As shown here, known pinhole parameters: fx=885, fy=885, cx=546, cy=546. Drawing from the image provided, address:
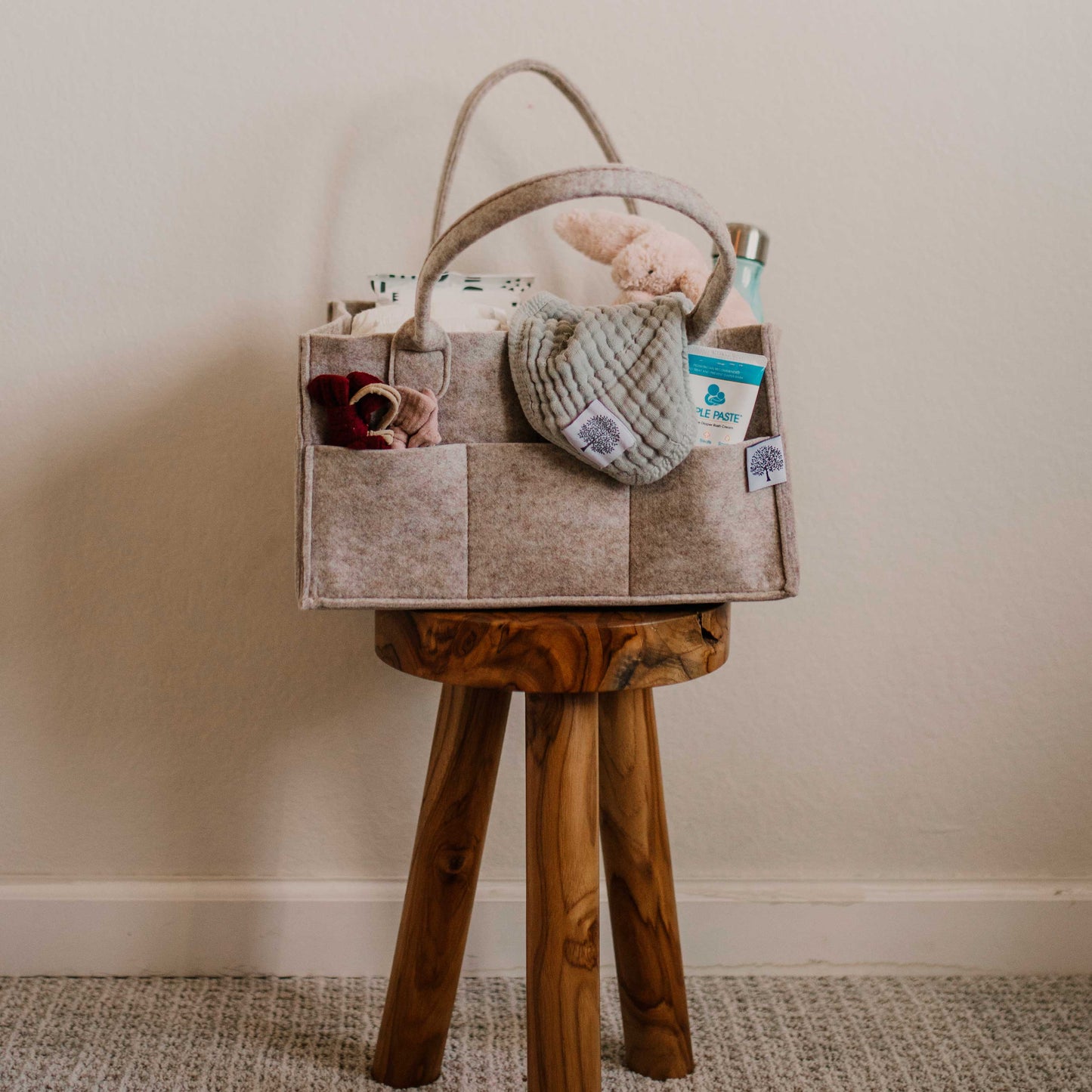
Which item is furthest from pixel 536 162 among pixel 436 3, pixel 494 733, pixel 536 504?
pixel 494 733

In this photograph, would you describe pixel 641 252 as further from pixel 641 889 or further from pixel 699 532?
pixel 641 889

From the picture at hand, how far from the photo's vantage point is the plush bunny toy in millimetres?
693

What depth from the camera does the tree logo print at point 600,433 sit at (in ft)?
1.92

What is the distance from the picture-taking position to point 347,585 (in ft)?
1.94

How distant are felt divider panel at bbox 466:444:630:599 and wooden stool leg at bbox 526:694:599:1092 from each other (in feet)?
0.28

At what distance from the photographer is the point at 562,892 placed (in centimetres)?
63

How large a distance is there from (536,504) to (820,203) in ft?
1.60

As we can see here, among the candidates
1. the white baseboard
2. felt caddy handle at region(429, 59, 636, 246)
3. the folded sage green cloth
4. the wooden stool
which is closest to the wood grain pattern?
the wooden stool

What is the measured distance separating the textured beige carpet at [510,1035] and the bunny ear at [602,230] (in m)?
0.74

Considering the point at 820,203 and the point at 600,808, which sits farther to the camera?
the point at 820,203

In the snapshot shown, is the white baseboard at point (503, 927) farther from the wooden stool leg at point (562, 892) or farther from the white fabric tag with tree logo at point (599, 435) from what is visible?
the white fabric tag with tree logo at point (599, 435)

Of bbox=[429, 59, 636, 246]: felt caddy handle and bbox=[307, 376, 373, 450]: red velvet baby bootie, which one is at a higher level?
bbox=[429, 59, 636, 246]: felt caddy handle

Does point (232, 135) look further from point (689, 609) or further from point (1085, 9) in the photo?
point (1085, 9)

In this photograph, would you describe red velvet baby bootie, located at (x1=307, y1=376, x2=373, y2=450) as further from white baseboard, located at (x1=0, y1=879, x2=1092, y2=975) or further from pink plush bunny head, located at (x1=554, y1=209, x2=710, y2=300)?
white baseboard, located at (x1=0, y1=879, x2=1092, y2=975)
